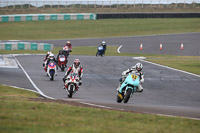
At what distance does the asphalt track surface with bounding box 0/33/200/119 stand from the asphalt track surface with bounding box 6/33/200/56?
15154mm

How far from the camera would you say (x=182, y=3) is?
3447 inches

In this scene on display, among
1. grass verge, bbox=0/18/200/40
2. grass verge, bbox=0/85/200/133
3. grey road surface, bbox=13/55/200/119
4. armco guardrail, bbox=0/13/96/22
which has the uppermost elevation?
armco guardrail, bbox=0/13/96/22

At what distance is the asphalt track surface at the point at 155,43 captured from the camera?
47438 mm

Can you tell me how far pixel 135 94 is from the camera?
766 inches

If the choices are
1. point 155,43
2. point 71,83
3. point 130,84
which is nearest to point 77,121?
point 130,84

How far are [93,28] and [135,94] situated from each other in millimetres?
49684

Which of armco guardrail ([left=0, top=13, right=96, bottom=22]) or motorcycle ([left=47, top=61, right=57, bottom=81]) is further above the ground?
armco guardrail ([left=0, top=13, right=96, bottom=22])

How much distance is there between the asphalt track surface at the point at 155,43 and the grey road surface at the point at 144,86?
1518 centimetres

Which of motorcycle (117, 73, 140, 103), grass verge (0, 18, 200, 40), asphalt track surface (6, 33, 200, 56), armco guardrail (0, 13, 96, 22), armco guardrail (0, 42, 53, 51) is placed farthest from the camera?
armco guardrail (0, 13, 96, 22)

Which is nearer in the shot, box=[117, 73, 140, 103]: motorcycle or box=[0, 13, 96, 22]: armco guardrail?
box=[117, 73, 140, 103]: motorcycle

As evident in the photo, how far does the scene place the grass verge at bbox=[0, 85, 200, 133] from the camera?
8.98 metres

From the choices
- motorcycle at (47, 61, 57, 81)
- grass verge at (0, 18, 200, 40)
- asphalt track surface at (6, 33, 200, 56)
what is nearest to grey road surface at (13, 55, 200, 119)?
motorcycle at (47, 61, 57, 81)

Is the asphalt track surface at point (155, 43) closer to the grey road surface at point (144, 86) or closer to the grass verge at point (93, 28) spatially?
the grass verge at point (93, 28)

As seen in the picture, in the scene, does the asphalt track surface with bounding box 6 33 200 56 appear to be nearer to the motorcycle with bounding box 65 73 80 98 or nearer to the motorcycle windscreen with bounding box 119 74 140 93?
the motorcycle with bounding box 65 73 80 98
